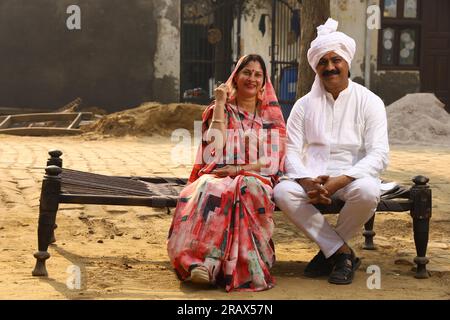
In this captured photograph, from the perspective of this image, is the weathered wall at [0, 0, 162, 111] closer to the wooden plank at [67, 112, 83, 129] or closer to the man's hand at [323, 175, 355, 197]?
the wooden plank at [67, 112, 83, 129]

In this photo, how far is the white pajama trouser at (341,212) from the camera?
14.9 ft

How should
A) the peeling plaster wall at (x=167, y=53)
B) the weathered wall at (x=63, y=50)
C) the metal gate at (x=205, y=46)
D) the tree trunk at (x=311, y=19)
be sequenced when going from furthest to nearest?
→ the metal gate at (x=205, y=46)
the peeling plaster wall at (x=167, y=53)
the weathered wall at (x=63, y=50)
the tree trunk at (x=311, y=19)

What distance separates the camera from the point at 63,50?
52.4 ft

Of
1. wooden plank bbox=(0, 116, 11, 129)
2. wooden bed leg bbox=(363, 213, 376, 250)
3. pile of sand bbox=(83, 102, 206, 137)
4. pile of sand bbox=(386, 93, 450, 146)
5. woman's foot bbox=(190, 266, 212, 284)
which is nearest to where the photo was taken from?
woman's foot bbox=(190, 266, 212, 284)

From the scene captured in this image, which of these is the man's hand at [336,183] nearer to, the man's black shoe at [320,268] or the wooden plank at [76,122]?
the man's black shoe at [320,268]

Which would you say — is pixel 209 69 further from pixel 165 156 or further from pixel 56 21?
pixel 165 156

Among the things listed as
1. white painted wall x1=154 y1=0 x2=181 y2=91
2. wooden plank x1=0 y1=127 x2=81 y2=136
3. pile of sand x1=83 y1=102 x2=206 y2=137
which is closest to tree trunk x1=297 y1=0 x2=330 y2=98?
pile of sand x1=83 y1=102 x2=206 y2=137

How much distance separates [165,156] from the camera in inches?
390

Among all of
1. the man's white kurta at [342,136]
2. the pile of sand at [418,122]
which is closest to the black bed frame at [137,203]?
the man's white kurta at [342,136]

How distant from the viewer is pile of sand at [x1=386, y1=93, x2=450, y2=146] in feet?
44.6

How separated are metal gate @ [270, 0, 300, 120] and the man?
10993mm

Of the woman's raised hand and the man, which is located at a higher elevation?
the woman's raised hand

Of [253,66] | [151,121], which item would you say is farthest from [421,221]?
[151,121]

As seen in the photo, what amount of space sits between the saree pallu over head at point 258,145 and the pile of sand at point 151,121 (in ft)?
26.6
